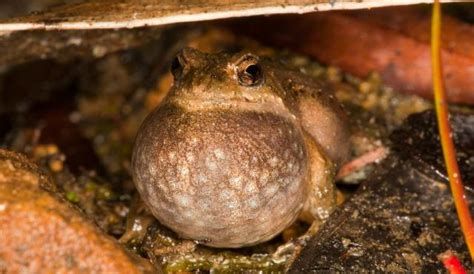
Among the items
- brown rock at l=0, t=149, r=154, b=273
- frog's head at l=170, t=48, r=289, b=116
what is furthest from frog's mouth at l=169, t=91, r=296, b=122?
brown rock at l=0, t=149, r=154, b=273

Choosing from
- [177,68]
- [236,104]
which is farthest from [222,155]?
[177,68]

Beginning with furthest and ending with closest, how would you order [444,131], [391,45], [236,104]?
[391,45] < [444,131] < [236,104]

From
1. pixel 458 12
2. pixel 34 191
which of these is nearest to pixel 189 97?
pixel 34 191

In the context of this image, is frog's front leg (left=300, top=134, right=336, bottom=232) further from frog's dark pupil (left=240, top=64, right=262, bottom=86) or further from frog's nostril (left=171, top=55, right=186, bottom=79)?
frog's nostril (left=171, top=55, right=186, bottom=79)

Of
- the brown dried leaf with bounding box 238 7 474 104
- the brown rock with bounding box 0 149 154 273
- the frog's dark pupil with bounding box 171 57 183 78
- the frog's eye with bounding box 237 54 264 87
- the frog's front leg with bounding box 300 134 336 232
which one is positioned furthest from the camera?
the brown dried leaf with bounding box 238 7 474 104

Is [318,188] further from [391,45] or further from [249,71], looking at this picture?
[391,45]

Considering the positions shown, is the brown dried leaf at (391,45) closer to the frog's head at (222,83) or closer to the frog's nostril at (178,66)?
the frog's head at (222,83)

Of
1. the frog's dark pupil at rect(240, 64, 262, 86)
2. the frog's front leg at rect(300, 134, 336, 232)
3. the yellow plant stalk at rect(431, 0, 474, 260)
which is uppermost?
the frog's dark pupil at rect(240, 64, 262, 86)
